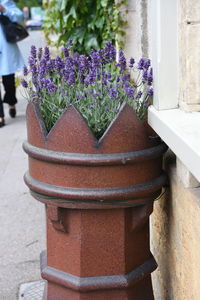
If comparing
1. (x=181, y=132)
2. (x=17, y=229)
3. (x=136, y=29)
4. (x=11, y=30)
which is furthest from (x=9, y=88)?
(x=181, y=132)

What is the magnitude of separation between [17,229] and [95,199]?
219cm

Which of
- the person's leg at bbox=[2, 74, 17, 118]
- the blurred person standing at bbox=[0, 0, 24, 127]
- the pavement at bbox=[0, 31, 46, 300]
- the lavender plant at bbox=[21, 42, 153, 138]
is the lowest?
the pavement at bbox=[0, 31, 46, 300]

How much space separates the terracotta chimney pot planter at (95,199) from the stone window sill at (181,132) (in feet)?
0.32

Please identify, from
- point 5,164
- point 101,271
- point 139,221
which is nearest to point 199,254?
point 139,221

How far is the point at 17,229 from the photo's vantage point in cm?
421

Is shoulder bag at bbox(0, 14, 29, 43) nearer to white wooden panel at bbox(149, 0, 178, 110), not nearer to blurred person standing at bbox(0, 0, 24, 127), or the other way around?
blurred person standing at bbox(0, 0, 24, 127)

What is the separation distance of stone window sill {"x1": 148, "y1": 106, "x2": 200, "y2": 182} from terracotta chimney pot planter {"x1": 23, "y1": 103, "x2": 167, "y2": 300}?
99 millimetres

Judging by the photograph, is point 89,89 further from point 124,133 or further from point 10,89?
point 10,89

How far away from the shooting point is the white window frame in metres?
2.09

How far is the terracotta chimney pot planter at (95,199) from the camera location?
2.13 m

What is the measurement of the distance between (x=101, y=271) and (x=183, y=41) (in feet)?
3.31

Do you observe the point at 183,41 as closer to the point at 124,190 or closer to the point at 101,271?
the point at 124,190

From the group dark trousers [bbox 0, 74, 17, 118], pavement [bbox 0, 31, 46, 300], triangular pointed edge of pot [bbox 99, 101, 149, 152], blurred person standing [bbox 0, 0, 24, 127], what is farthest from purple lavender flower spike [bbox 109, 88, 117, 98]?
dark trousers [bbox 0, 74, 17, 118]

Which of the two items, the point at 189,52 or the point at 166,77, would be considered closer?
the point at 189,52
